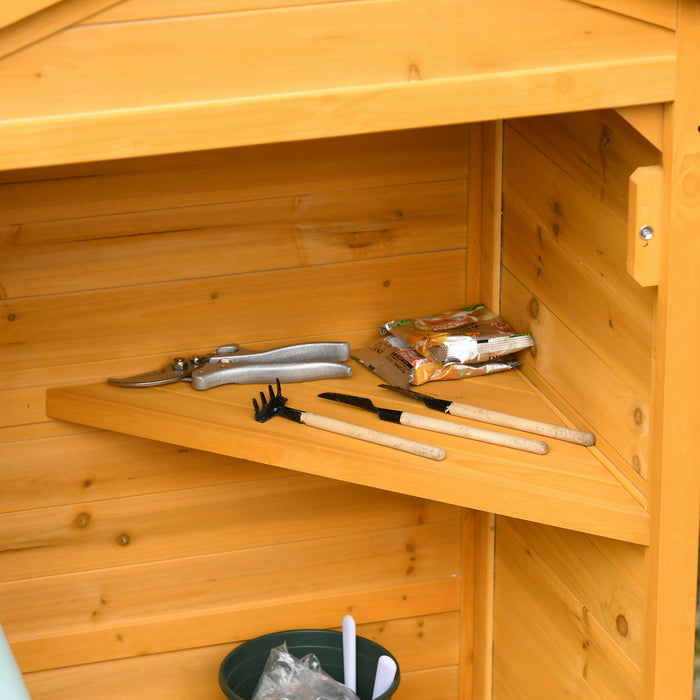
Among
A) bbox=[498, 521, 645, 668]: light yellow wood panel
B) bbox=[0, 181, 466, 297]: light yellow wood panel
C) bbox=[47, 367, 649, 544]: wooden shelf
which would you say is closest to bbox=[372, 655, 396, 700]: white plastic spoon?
bbox=[498, 521, 645, 668]: light yellow wood panel

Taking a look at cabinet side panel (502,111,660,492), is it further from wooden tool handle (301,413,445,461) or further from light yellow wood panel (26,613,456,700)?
light yellow wood panel (26,613,456,700)

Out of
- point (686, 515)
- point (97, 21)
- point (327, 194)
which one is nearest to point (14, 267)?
point (327, 194)

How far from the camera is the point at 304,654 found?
1817mm

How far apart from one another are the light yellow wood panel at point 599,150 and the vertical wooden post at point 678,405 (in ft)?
0.20

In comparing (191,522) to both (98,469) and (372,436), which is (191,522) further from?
(372,436)

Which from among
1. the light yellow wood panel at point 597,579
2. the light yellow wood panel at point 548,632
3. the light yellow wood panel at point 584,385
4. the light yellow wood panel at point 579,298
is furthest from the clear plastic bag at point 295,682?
the light yellow wood panel at point 579,298

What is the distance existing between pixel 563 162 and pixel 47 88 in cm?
75

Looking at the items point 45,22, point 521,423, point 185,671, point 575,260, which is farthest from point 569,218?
point 185,671

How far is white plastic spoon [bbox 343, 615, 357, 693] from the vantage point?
5.54 feet

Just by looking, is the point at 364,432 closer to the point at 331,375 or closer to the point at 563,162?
the point at 331,375

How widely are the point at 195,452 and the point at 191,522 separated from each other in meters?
0.13

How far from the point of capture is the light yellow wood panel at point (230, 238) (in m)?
1.59

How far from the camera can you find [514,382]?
5.23 ft

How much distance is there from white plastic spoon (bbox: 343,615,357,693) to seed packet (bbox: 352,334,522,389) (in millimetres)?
430
